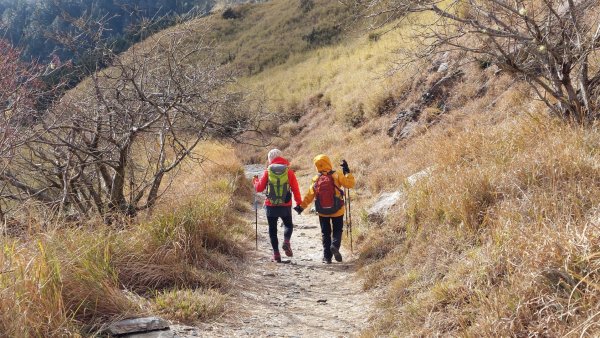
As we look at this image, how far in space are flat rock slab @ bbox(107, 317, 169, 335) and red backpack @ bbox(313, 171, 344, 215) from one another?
3374 mm

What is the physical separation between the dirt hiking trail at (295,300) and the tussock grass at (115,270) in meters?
0.26

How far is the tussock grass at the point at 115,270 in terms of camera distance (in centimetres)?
344

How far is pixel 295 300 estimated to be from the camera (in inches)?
217

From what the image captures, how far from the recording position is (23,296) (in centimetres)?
338

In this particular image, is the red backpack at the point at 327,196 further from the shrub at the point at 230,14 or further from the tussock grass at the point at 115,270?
the shrub at the point at 230,14

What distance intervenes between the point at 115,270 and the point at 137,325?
0.98m

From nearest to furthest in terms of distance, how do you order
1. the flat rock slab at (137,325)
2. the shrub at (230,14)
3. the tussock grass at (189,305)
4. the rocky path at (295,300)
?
the flat rock slab at (137,325)
the tussock grass at (189,305)
the rocky path at (295,300)
the shrub at (230,14)

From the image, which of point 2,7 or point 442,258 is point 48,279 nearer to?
point 442,258

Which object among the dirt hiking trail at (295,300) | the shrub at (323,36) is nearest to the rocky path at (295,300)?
the dirt hiking trail at (295,300)

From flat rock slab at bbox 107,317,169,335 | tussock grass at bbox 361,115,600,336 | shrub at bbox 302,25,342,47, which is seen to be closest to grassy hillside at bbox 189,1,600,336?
tussock grass at bbox 361,115,600,336

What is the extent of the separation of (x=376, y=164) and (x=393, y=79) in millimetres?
6112

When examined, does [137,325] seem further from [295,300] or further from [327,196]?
[327,196]

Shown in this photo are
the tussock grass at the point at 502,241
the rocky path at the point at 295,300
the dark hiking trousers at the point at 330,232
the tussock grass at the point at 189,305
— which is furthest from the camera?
the dark hiking trousers at the point at 330,232

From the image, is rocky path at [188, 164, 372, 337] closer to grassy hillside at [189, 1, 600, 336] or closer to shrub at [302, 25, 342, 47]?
grassy hillside at [189, 1, 600, 336]
